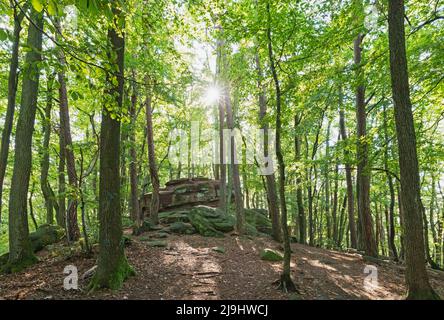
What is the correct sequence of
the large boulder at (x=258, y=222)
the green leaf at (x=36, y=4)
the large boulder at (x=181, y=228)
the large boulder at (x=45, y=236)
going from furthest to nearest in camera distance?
the large boulder at (x=258, y=222) < the large boulder at (x=181, y=228) < the large boulder at (x=45, y=236) < the green leaf at (x=36, y=4)

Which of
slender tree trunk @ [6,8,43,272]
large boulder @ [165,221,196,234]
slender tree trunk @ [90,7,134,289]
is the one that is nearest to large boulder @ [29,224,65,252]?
slender tree trunk @ [6,8,43,272]

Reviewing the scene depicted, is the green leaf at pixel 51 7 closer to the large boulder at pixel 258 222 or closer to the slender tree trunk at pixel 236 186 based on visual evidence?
the slender tree trunk at pixel 236 186

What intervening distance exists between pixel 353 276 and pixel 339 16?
7.29m

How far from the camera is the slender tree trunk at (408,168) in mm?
4835

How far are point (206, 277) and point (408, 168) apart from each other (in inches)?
204

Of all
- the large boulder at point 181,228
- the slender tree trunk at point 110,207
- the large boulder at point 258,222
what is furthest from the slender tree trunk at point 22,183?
the large boulder at point 258,222

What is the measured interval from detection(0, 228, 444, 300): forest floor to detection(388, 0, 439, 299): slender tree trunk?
3.76ft

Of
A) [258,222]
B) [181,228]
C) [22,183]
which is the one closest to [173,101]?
[22,183]

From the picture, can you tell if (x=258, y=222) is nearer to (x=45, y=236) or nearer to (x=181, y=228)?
(x=181, y=228)

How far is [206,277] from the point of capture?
6.54 metres

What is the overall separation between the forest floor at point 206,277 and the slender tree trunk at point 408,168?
3.76 ft
